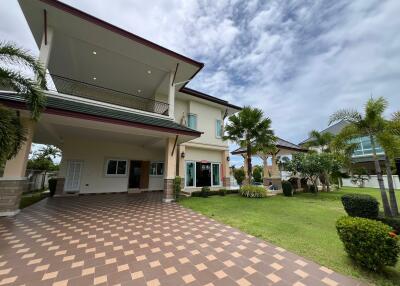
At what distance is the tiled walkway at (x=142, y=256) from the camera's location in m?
2.98

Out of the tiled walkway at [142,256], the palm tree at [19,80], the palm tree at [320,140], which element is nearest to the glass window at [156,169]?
the tiled walkway at [142,256]

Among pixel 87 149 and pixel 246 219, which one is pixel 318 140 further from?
pixel 87 149

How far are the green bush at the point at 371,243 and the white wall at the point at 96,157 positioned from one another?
1418 cm

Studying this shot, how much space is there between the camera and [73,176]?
12445mm

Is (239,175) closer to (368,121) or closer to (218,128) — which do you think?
(218,128)

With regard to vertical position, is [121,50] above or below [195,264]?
above

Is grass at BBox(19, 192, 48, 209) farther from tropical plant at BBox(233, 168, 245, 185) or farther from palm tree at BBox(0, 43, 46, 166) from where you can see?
tropical plant at BBox(233, 168, 245, 185)

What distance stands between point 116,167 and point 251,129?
11.3 meters

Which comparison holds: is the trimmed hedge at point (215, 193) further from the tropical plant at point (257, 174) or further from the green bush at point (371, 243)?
the tropical plant at point (257, 174)

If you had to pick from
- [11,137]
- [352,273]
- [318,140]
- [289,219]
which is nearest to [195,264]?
[352,273]

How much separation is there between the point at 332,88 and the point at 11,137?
55.1ft

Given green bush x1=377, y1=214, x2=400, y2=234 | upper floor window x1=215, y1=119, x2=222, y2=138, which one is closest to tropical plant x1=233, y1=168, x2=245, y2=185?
upper floor window x1=215, y1=119, x2=222, y2=138

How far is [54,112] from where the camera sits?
6883 millimetres

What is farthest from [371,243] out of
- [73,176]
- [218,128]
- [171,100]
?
[73,176]
